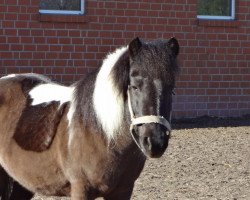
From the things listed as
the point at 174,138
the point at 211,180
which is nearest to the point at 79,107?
the point at 211,180

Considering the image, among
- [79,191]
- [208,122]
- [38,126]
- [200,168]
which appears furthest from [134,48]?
[208,122]

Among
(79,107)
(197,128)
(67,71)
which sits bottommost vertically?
(197,128)

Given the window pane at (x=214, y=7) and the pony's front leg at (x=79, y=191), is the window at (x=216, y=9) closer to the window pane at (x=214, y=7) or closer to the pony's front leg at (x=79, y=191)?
the window pane at (x=214, y=7)

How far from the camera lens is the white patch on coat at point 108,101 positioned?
5.47 m

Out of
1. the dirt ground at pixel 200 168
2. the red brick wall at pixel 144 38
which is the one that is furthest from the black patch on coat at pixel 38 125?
the red brick wall at pixel 144 38

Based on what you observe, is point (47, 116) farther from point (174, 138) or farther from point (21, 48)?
point (21, 48)

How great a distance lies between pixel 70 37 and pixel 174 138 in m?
2.76

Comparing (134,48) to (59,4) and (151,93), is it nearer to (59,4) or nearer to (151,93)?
(151,93)

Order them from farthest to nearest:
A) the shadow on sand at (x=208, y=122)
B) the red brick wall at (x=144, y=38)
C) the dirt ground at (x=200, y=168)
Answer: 1. the shadow on sand at (x=208, y=122)
2. the red brick wall at (x=144, y=38)
3. the dirt ground at (x=200, y=168)

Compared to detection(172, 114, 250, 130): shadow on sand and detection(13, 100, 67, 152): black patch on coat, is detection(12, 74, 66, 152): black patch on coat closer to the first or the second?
detection(13, 100, 67, 152): black patch on coat

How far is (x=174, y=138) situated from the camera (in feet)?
41.4

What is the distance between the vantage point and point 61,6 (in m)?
13.9

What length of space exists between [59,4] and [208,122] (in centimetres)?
349

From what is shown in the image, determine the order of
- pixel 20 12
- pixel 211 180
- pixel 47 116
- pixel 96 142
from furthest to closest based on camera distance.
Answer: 1. pixel 20 12
2. pixel 211 180
3. pixel 47 116
4. pixel 96 142
